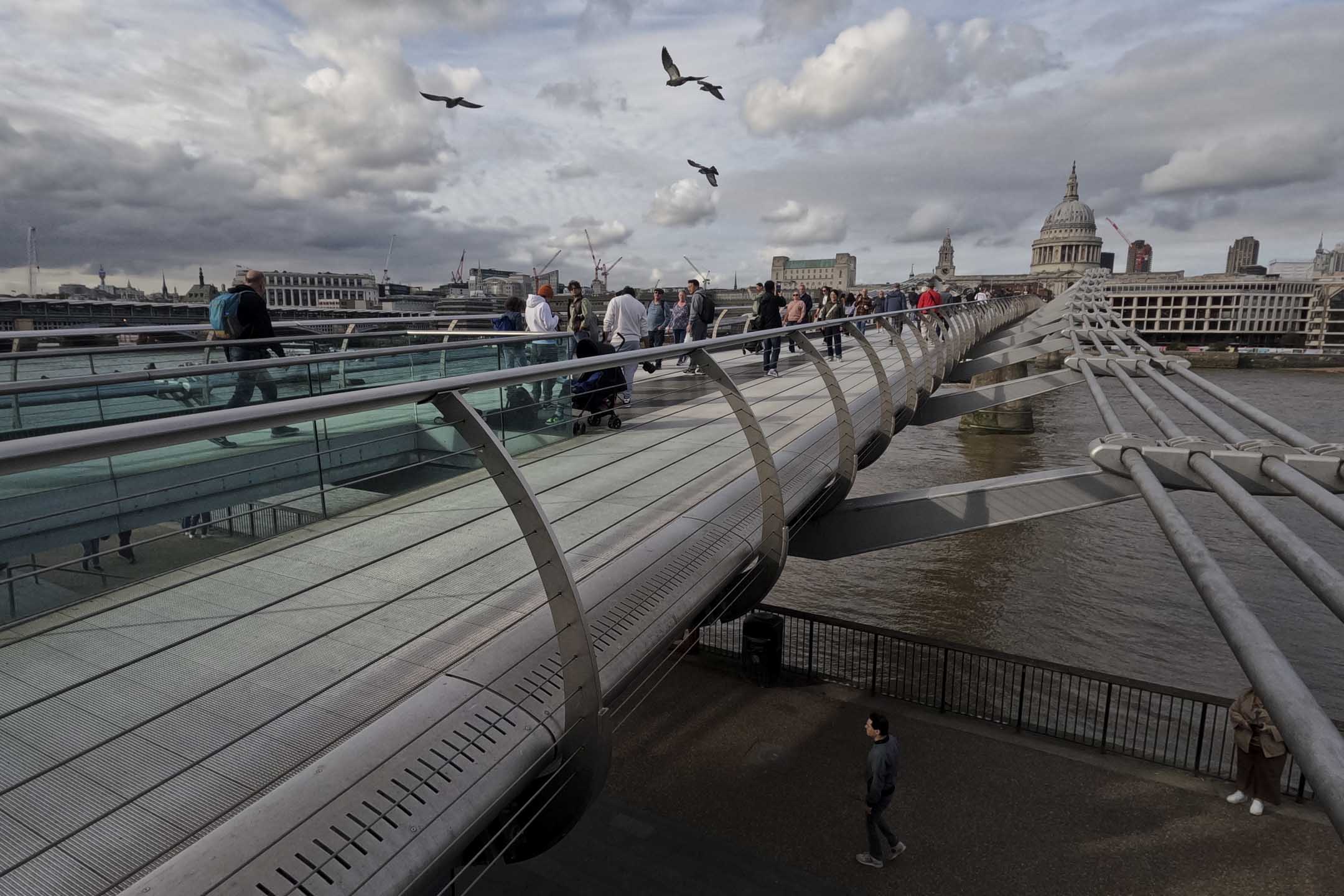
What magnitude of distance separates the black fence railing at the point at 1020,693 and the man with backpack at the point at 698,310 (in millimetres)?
4373

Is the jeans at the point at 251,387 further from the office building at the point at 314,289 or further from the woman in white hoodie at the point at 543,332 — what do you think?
the office building at the point at 314,289

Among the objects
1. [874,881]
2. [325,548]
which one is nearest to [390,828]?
[325,548]

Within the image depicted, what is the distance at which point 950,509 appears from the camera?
21.6ft

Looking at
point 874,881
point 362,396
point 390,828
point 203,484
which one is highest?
point 362,396

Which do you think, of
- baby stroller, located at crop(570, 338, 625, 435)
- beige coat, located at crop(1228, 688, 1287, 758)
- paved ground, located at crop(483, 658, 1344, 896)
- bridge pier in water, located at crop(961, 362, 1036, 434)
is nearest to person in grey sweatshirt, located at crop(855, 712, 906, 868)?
paved ground, located at crop(483, 658, 1344, 896)

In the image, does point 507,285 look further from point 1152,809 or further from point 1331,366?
point 1152,809

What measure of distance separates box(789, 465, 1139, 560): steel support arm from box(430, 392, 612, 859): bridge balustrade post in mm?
3801

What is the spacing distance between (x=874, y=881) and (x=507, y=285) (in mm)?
123489

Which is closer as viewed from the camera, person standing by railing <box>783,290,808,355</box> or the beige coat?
the beige coat

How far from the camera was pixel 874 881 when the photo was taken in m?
8.02

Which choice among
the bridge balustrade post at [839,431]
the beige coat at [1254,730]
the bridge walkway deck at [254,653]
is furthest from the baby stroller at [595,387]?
the beige coat at [1254,730]

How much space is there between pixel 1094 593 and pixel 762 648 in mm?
10051

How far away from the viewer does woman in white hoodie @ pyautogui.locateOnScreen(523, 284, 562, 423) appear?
773 cm

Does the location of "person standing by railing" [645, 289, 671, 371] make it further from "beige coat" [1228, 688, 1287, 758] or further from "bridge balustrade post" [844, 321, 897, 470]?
"beige coat" [1228, 688, 1287, 758]
